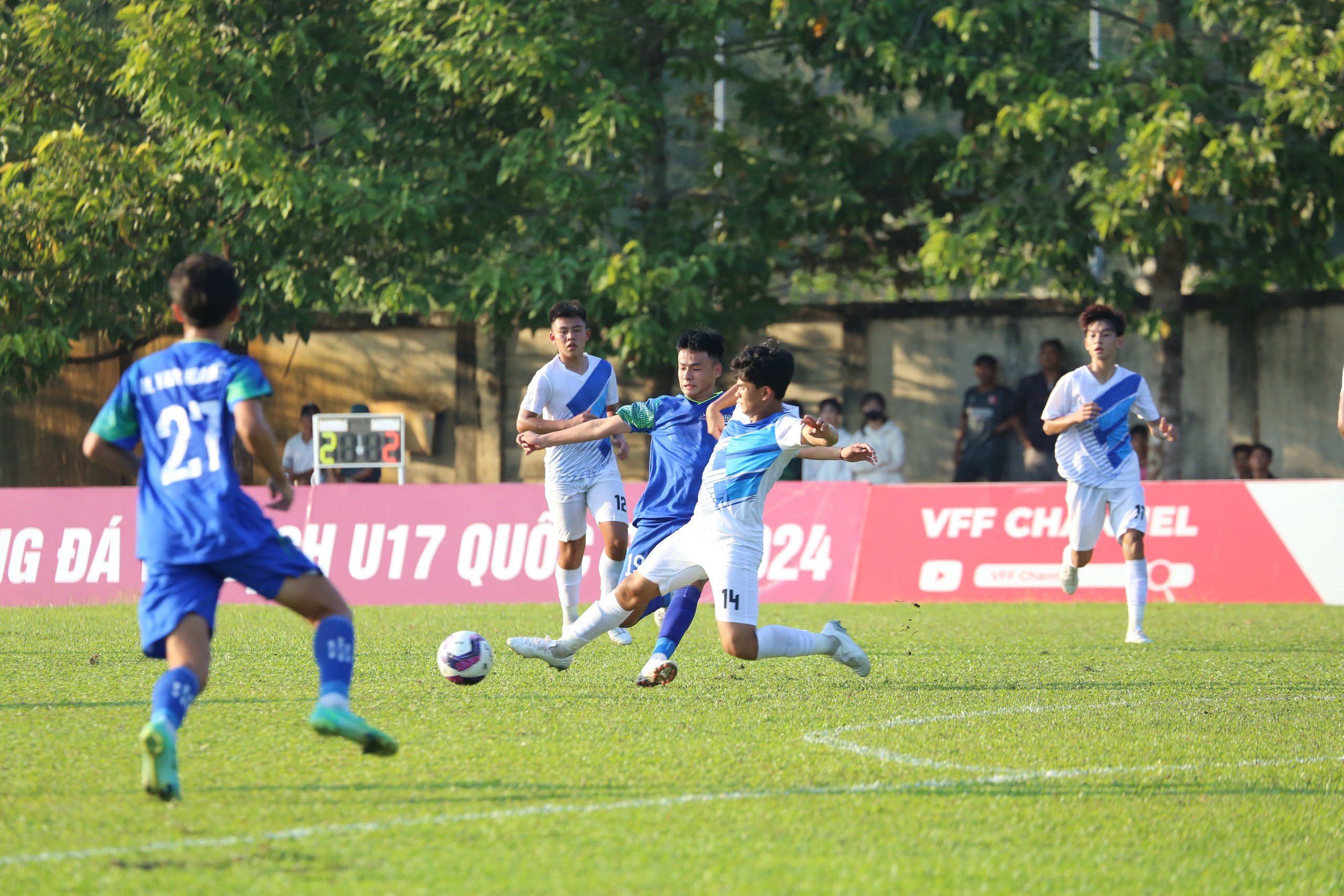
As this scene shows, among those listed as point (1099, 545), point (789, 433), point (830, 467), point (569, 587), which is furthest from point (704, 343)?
point (830, 467)

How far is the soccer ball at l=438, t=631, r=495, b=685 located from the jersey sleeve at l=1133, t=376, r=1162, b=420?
18.1ft

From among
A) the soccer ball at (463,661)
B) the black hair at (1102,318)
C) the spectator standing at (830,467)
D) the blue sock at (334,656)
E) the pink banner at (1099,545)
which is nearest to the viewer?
the blue sock at (334,656)

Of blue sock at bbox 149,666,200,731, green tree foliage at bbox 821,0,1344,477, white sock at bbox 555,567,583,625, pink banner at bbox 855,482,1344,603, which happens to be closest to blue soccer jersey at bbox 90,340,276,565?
blue sock at bbox 149,666,200,731

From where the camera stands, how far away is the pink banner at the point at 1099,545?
14.3 metres

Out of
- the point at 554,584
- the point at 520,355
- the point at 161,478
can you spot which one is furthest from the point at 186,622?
the point at 520,355

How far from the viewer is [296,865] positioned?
4.37 metres

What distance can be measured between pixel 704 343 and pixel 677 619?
56.7 inches

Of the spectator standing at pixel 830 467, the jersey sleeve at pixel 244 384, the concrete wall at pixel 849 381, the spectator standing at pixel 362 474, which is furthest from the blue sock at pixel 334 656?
the concrete wall at pixel 849 381

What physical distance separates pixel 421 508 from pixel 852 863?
449 inches

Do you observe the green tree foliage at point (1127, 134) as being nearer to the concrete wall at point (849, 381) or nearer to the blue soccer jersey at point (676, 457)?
the concrete wall at point (849, 381)

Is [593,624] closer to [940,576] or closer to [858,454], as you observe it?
[858,454]

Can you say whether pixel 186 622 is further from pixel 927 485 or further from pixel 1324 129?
pixel 1324 129

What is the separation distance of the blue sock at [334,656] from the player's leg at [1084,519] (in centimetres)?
732

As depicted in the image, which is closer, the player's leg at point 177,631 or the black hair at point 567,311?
the player's leg at point 177,631
